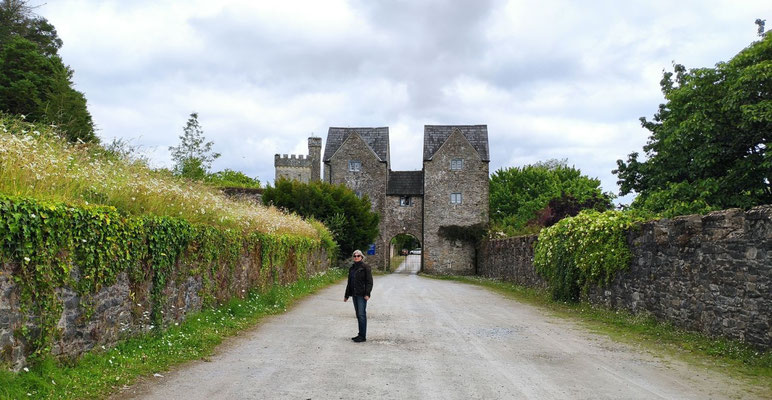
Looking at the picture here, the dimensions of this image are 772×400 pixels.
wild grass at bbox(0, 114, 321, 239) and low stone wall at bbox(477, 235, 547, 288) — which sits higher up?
wild grass at bbox(0, 114, 321, 239)

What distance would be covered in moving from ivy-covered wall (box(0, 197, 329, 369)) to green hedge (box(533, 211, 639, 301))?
9.64 m

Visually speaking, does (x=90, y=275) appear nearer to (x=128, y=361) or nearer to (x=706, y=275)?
(x=128, y=361)

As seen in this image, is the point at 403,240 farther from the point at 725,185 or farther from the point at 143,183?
the point at 143,183

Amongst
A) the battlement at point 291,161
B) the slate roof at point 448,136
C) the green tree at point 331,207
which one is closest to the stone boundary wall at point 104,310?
the green tree at point 331,207

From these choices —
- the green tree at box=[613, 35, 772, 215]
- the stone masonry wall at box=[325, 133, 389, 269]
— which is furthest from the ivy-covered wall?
the stone masonry wall at box=[325, 133, 389, 269]

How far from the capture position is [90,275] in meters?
6.68

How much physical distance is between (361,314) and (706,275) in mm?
6350

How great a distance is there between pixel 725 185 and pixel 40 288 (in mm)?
23042

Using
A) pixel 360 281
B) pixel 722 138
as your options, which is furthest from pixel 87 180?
pixel 722 138

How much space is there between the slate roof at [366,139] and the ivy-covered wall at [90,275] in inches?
1607

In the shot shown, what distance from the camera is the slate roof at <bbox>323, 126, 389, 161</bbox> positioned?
171ft

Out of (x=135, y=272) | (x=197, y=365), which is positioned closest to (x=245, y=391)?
(x=197, y=365)

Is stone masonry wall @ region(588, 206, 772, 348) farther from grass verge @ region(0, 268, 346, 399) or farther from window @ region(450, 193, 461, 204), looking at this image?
window @ region(450, 193, 461, 204)

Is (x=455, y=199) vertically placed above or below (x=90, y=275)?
above
